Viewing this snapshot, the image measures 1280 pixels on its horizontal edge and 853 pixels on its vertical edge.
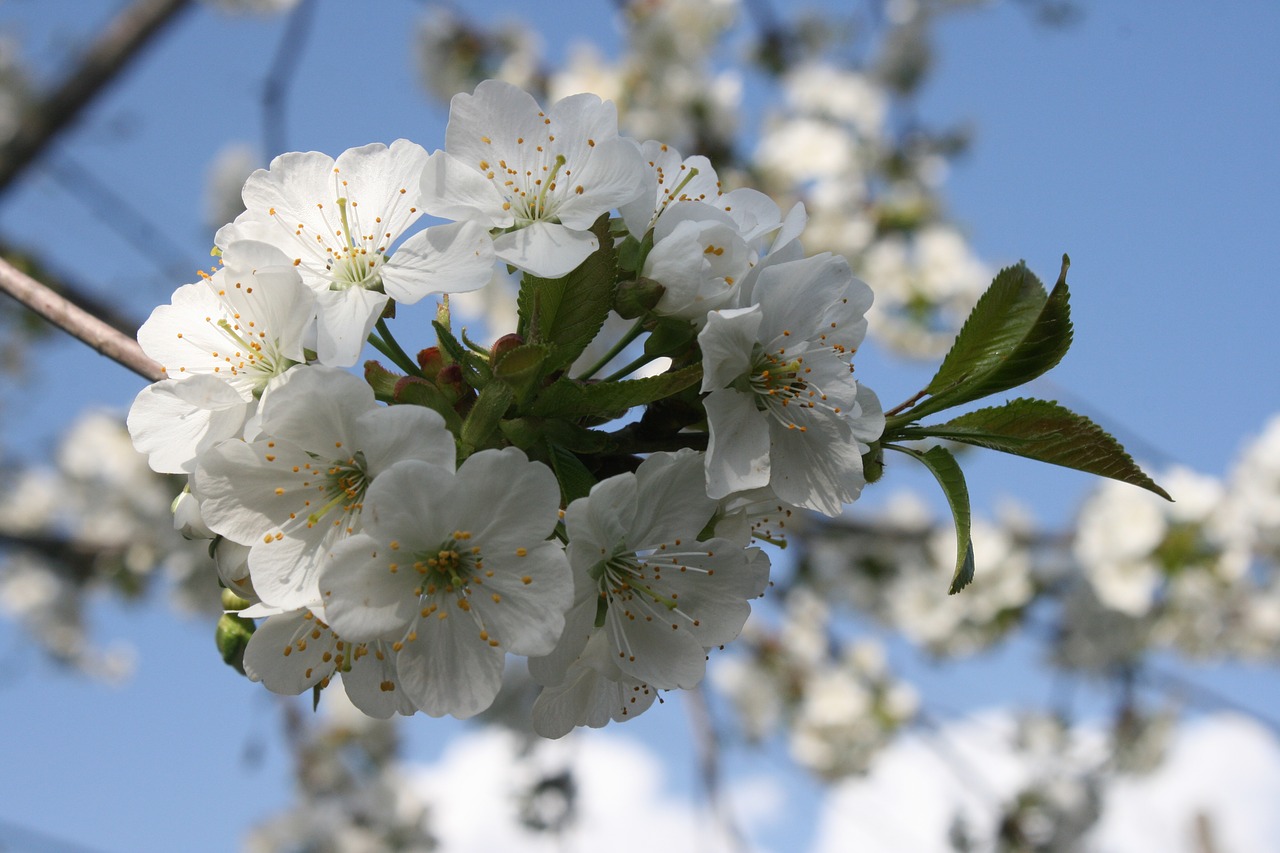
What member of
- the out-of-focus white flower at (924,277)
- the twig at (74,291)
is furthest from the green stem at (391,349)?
the out-of-focus white flower at (924,277)

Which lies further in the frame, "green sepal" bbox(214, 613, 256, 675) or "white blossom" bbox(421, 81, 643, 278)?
"green sepal" bbox(214, 613, 256, 675)

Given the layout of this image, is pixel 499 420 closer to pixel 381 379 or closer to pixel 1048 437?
pixel 381 379

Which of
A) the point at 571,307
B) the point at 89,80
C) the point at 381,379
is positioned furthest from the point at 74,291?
the point at 571,307

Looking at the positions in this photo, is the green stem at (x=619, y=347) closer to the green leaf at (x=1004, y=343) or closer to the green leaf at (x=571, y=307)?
the green leaf at (x=571, y=307)

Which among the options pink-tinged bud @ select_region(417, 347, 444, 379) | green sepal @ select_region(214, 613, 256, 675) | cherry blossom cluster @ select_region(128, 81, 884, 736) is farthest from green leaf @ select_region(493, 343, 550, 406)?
green sepal @ select_region(214, 613, 256, 675)

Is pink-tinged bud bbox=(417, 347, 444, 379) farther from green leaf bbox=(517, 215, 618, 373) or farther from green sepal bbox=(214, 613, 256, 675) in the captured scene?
green sepal bbox=(214, 613, 256, 675)

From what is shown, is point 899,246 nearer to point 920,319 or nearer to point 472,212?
point 920,319

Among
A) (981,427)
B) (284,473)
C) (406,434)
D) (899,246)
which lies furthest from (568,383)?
(899,246)
